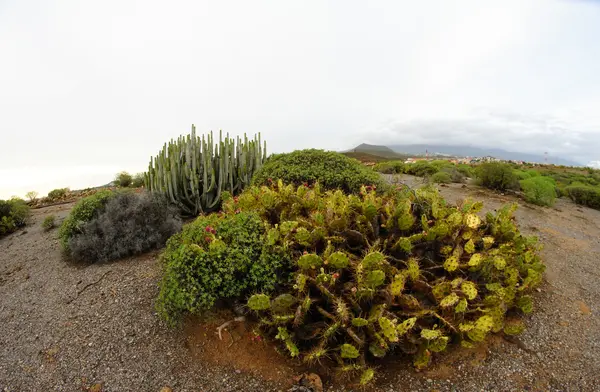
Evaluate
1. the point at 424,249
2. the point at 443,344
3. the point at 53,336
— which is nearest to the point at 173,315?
the point at 53,336

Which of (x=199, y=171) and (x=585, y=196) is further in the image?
(x=585, y=196)

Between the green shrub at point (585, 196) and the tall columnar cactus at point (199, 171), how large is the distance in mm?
9987

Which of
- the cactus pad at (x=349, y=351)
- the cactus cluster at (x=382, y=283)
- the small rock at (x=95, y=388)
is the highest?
the cactus cluster at (x=382, y=283)

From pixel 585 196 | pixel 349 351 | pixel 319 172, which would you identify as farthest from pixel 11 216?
pixel 585 196

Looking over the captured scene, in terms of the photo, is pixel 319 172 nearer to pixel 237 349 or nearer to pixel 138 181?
pixel 237 349

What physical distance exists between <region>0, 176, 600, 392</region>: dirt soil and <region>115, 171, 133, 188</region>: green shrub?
1195 cm

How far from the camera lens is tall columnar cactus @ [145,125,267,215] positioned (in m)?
7.86

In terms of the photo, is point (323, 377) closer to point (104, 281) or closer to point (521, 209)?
point (104, 281)

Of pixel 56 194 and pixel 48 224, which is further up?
pixel 56 194

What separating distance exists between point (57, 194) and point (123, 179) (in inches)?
116

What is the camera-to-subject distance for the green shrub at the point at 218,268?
11.7 feet

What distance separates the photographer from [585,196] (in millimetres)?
10641

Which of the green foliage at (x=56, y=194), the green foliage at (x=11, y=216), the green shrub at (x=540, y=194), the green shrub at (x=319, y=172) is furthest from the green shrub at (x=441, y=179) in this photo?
the green foliage at (x=56, y=194)

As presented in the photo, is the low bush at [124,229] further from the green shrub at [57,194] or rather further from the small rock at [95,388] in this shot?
the green shrub at [57,194]
